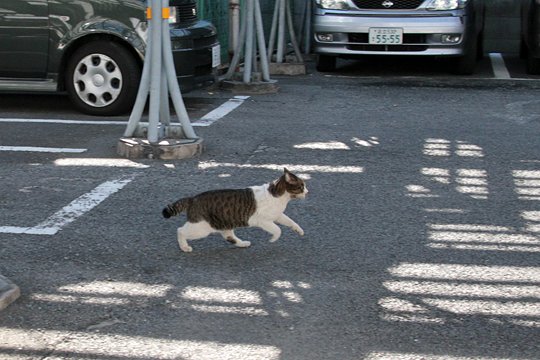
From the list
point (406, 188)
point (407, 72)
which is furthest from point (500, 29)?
point (406, 188)

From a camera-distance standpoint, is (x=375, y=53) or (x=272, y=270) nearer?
(x=272, y=270)

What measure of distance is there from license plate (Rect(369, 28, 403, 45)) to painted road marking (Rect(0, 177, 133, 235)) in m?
5.54

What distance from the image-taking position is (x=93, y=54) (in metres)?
8.77

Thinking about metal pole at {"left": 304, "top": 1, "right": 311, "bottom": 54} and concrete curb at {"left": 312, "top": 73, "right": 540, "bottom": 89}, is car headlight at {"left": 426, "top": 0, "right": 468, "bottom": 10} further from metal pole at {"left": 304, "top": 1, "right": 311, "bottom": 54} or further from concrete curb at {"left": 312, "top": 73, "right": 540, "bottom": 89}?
metal pole at {"left": 304, "top": 1, "right": 311, "bottom": 54}

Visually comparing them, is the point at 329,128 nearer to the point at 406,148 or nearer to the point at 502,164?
the point at 406,148

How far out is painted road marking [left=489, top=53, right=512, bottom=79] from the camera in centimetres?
1220

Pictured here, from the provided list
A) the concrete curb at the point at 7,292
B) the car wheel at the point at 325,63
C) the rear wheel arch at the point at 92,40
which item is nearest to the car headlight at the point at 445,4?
the car wheel at the point at 325,63

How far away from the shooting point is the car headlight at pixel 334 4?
11.6m

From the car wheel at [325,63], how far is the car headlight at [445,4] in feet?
5.10

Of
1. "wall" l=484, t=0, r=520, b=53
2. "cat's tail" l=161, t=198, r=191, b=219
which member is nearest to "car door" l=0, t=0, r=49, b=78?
"cat's tail" l=161, t=198, r=191, b=219

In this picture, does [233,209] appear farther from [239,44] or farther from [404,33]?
[404,33]

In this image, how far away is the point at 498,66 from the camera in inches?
520

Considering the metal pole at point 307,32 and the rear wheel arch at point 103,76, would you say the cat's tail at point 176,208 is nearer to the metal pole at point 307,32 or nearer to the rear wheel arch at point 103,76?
the rear wheel arch at point 103,76

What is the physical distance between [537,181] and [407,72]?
6.06 metres
